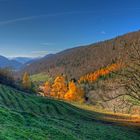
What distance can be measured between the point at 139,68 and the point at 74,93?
120m

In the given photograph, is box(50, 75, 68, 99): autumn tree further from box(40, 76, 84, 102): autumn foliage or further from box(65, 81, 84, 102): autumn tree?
box(65, 81, 84, 102): autumn tree

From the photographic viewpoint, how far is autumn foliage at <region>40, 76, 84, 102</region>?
5974 inches

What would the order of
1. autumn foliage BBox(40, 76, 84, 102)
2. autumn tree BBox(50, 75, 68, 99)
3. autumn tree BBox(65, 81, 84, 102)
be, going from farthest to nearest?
autumn tree BBox(50, 75, 68, 99) < autumn foliage BBox(40, 76, 84, 102) < autumn tree BBox(65, 81, 84, 102)

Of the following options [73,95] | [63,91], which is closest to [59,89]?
[63,91]

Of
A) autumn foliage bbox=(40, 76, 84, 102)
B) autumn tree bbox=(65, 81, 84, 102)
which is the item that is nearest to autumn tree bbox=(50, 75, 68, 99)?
autumn foliage bbox=(40, 76, 84, 102)

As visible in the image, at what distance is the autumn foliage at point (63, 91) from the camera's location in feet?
498

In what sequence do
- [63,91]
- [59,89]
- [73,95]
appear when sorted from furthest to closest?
1. [59,89]
2. [63,91]
3. [73,95]

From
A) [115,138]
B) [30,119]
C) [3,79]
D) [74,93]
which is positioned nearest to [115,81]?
[115,138]

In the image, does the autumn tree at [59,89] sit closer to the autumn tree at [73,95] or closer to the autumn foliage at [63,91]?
the autumn foliage at [63,91]

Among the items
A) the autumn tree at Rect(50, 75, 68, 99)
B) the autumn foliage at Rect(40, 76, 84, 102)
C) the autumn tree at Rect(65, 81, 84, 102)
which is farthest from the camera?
the autumn tree at Rect(50, 75, 68, 99)

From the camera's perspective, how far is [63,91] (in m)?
165

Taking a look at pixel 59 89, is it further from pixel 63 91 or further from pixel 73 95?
pixel 73 95

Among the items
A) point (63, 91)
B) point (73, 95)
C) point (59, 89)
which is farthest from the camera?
point (59, 89)

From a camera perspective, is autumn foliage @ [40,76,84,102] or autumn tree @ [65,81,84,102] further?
autumn foliage @ [40,76,84,102]
